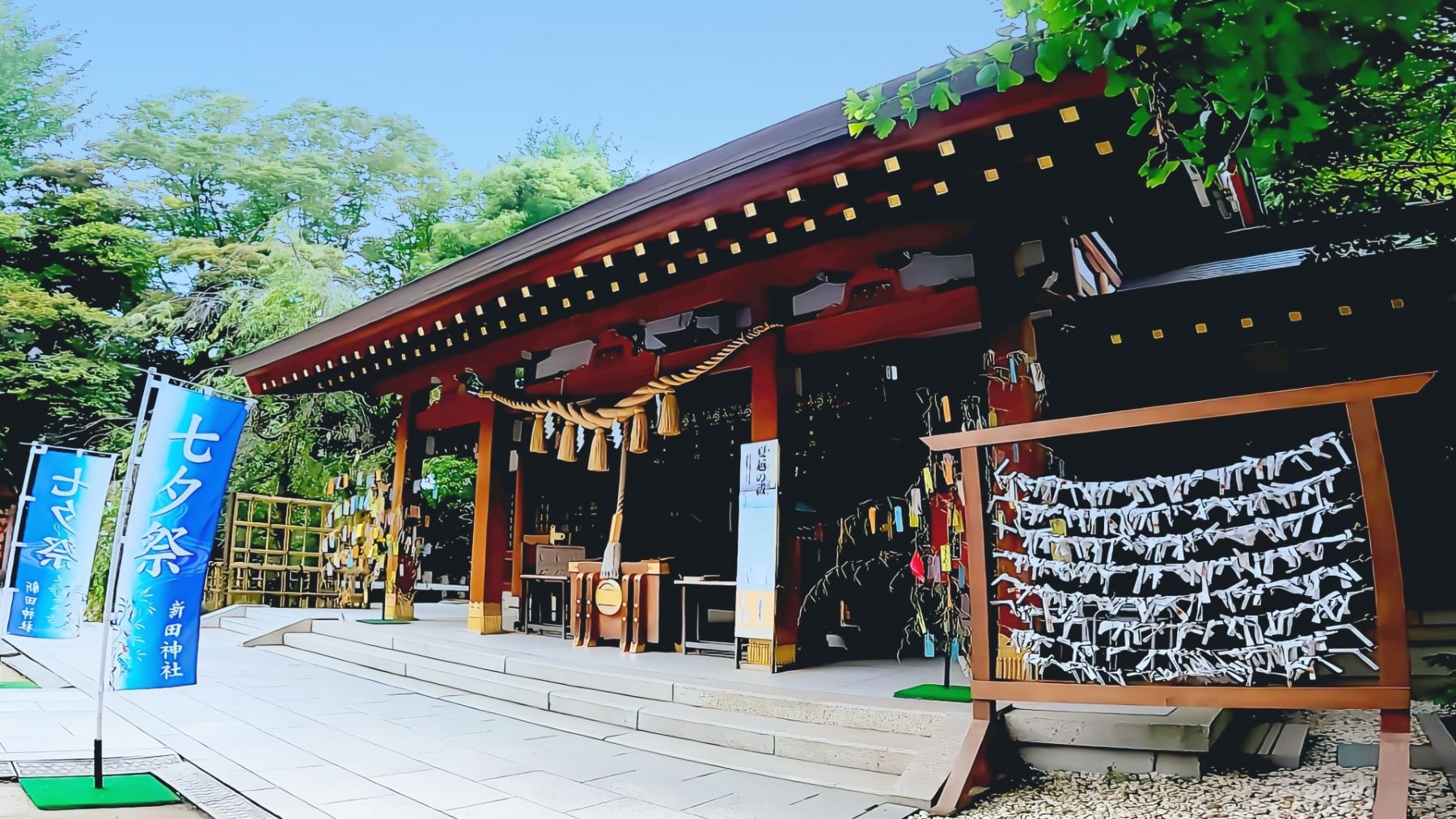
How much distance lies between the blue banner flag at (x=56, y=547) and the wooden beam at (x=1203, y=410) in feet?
22.3

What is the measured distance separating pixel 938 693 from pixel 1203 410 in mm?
2111

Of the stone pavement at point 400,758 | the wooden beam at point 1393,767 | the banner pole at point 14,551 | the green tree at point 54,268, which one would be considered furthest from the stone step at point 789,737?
the green tree at point 54,268

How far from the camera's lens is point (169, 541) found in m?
3.64

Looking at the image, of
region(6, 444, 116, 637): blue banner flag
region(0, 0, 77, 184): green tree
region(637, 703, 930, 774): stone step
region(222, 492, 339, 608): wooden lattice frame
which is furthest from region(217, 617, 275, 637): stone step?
region(0, 0, 77, 184): green tree

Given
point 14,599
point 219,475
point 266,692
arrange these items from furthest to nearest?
point 14,599
point 266,692
point 219,475

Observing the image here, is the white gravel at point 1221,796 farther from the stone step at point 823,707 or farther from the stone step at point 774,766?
the stone step at point 823,707

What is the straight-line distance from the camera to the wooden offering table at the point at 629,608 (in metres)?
6.40

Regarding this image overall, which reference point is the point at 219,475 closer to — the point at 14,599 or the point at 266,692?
the point at 266,692

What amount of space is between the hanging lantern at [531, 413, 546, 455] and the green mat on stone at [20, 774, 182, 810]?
155 inches

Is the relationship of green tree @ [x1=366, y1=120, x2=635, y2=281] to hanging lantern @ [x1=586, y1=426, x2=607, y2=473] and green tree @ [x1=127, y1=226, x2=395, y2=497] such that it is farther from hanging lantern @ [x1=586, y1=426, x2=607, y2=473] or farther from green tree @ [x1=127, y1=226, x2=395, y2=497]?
hanging lantern @ [x1=586, y1=426, x2=607, y2=473]

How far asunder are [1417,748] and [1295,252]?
3457mm

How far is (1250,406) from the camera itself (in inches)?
116

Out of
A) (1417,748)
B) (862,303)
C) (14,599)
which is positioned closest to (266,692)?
(14,599)

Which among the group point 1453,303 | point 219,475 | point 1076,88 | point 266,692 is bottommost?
point 266,692
